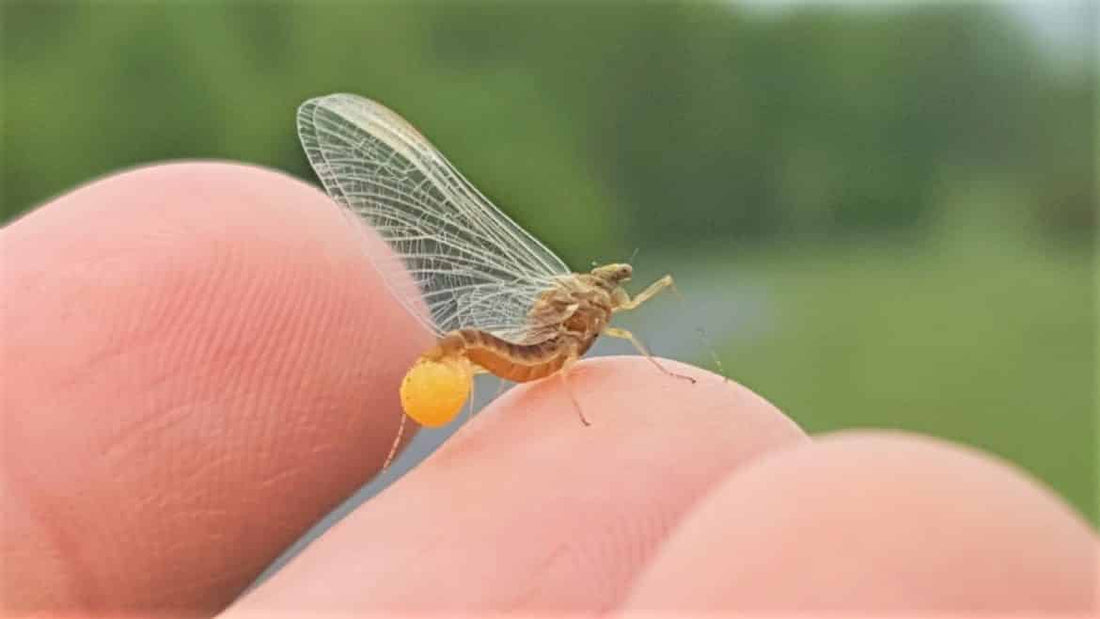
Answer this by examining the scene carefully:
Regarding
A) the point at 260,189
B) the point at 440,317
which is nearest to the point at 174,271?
the point at 260,189

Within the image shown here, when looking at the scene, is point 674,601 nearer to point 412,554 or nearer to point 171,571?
point 412,554

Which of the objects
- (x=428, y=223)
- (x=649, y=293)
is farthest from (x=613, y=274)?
(x=428, y=223)

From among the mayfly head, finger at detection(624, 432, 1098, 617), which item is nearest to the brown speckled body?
the mayfly head

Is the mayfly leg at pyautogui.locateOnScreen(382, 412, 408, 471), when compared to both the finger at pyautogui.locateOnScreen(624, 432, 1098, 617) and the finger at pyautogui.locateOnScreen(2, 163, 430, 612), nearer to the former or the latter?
the finger at pyautogui.locateOnScreen(2, 163, 430, 612)

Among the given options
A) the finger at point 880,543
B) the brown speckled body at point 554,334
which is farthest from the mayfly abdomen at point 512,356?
the finger at point 880,543

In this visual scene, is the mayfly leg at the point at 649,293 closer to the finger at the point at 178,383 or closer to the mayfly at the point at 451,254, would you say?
the mayfly at the point at 451,254

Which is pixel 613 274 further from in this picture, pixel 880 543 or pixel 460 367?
pixel 880 543
